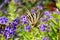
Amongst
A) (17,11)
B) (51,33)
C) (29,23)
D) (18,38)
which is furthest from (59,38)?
(17,11)

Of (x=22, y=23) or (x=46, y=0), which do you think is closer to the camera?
(x=22, y=23)

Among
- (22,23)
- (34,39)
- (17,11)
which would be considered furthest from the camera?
(17,11)

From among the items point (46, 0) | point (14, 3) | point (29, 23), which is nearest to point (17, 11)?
point (14, 3)

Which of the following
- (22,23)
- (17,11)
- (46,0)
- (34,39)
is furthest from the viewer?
(46,0)

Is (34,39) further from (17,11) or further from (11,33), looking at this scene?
(17,11)

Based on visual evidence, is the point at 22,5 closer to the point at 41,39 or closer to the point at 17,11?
the point at 17,11

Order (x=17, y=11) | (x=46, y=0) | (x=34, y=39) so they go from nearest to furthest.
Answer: (x=34, y=39)
(x=17, y=11)
(x=46, y=0)

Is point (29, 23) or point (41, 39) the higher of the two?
point (29, 23)

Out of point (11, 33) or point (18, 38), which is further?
point (18, 38)

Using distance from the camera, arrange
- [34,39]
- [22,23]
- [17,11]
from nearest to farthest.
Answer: [34,39]
[22,23]
[17,11]
